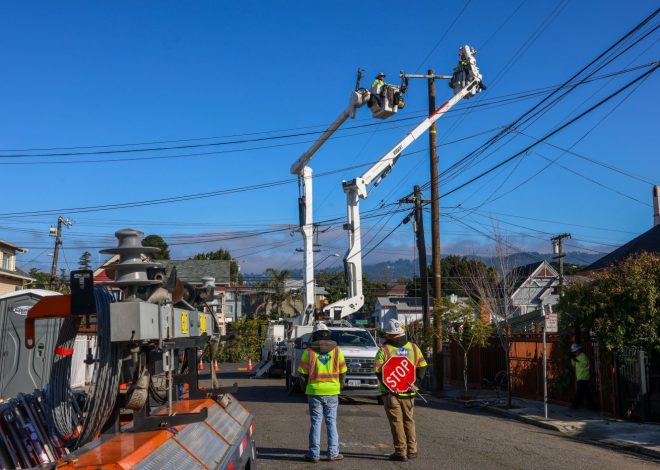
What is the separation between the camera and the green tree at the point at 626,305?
45.6ft

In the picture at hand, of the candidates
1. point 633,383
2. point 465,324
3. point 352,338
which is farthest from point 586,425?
point 465,324

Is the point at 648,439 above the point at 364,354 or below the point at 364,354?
→ below

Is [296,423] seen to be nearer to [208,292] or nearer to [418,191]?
[208,292]

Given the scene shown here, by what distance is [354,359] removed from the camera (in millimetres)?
17297

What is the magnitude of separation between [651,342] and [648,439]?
2.39 m

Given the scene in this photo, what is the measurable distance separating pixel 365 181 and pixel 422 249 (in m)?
4.96

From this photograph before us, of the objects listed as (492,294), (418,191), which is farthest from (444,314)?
(418,191)

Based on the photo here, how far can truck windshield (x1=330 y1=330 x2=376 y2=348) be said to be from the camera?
1856 cm

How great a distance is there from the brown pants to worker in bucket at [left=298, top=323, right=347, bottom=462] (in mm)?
740

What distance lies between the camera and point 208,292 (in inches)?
258

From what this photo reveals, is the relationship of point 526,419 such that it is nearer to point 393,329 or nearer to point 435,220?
point 393,329

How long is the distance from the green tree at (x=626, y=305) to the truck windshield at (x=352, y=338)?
5780 millimetres

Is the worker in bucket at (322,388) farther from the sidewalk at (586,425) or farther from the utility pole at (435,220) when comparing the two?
the utility pole at (435,220)

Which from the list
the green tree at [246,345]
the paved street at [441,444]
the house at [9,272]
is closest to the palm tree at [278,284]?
the green tree at [246,345]
